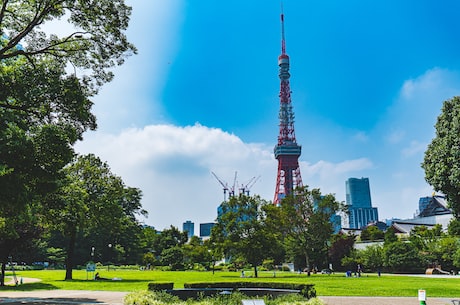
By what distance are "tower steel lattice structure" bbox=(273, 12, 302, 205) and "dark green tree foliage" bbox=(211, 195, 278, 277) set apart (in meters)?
51.7

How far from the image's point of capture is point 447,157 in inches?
570

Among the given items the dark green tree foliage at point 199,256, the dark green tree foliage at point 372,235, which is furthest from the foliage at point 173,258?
the dark green tree foliage at point 372,235

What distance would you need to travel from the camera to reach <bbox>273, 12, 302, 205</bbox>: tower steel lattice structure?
99.7 meters

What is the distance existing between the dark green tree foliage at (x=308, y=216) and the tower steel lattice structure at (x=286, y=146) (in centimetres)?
4580

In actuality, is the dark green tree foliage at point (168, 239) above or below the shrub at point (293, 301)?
above

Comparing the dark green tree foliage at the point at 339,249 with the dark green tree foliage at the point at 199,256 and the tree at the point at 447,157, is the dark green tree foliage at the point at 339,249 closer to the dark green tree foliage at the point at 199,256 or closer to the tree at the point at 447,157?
the dark green tree foliage at the point at 199,256

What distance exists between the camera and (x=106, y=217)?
34.2 meters

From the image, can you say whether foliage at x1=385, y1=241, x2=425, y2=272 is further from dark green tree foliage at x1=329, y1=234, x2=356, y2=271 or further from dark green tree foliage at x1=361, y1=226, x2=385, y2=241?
dark green tree foliage at x1=361, y1=226, x2=385, y2=241

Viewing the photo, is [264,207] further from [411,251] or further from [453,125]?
[453,125]

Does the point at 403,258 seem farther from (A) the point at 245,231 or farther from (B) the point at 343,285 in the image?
(B) the point at 343,285

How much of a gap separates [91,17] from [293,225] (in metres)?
36.5

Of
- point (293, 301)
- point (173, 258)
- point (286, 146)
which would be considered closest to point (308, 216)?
point (173, 258)

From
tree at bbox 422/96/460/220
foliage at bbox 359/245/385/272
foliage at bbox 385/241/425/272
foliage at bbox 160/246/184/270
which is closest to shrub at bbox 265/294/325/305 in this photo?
tree at bbox 422/96/460/220

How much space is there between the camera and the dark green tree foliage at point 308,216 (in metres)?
45.6
